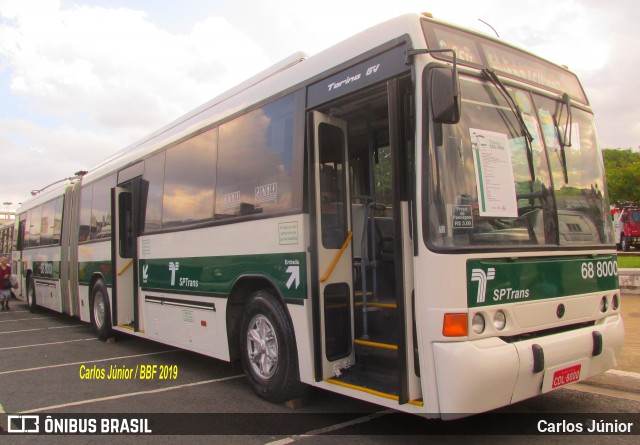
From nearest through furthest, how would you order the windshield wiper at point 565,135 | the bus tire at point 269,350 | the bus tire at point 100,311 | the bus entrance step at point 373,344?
the bus entrance step at point 373,344, the windshield wiper at point 565,135, the bus tire at point 269,350, the bus tire at point 100,311

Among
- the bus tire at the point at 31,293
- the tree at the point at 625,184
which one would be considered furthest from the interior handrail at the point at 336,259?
the tree at the point at 625,184

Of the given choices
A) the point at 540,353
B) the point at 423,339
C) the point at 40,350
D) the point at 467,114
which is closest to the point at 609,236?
the point at 540,353

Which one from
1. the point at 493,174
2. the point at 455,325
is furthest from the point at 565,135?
the point at 455,325

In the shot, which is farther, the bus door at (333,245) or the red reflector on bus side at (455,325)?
the bus door at (333,245)

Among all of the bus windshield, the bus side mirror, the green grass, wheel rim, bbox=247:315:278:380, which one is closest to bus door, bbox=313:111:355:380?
wheel rim, bbox=247:315:278:380

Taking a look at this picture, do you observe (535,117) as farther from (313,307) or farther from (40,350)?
(40,350)

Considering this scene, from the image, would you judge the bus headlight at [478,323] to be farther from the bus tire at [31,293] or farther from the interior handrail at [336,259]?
the bus tire at [31,293]

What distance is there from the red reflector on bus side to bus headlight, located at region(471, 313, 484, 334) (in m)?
0.07

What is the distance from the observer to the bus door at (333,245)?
4.79m

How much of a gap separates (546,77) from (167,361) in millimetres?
6341

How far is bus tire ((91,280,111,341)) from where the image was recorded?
959 cm

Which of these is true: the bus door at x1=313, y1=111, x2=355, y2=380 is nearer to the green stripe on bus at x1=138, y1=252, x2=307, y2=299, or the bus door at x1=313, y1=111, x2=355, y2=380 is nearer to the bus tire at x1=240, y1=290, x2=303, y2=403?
the green stripe on bus at x1=138, y1=252, x2=307, y2=299

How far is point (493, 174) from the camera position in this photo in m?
4.04

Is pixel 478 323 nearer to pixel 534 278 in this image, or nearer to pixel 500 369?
pixel 500 369
